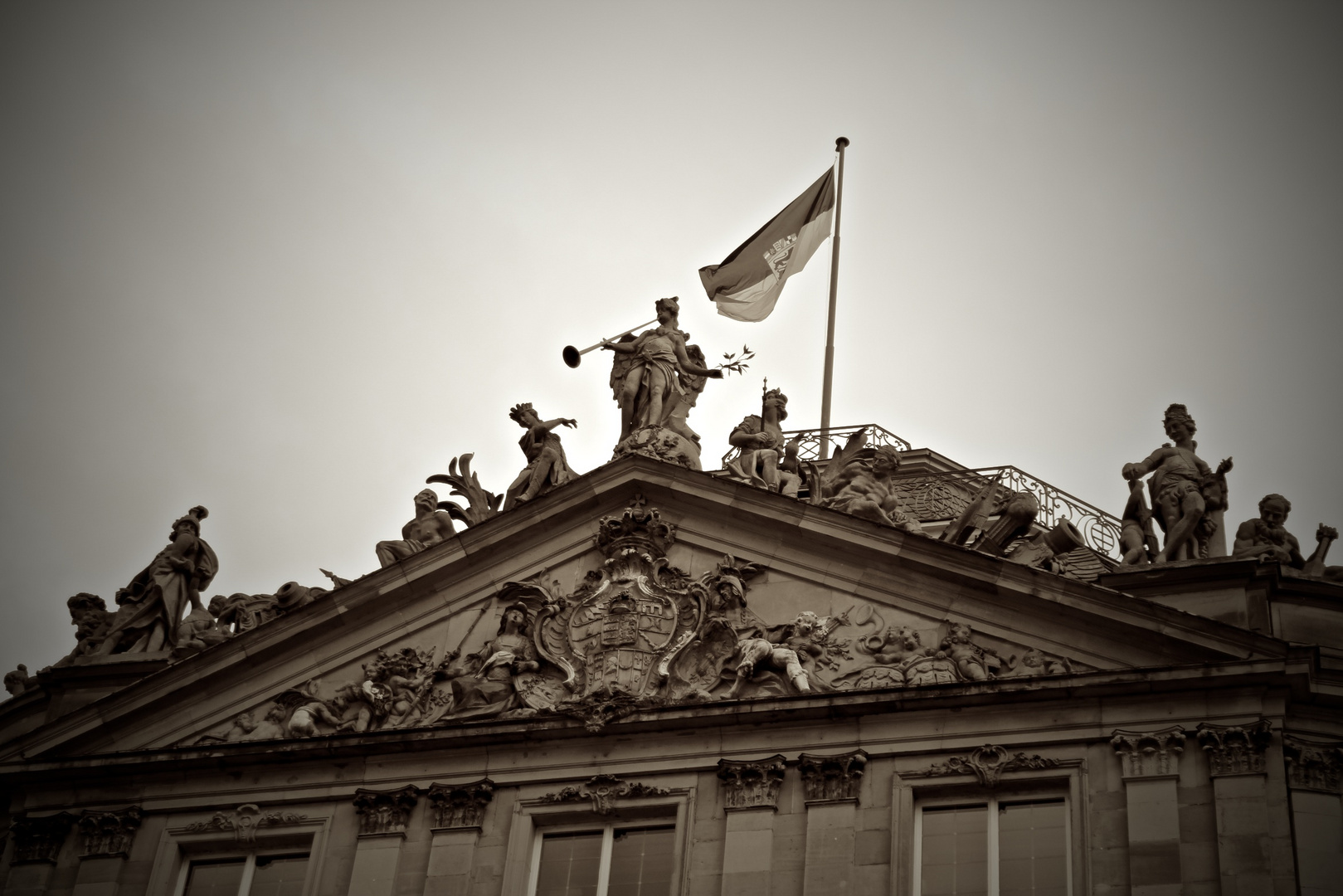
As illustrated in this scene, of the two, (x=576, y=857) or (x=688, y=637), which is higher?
(x=688, y=637)

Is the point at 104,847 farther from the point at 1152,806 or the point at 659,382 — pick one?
the point at 1152,806

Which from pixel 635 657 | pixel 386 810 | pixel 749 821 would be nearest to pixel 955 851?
pixel 749 821

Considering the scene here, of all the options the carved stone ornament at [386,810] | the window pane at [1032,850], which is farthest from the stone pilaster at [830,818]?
the carved stone ornament at [386,810]

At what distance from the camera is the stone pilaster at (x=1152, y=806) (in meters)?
21.2

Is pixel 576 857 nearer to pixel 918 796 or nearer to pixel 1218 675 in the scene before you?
pixel 918 796

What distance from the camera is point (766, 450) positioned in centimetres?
2655

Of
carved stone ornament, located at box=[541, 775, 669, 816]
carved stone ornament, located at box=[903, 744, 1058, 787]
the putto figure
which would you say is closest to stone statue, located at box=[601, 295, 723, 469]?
the putto figure

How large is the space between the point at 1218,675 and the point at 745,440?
6.85 m

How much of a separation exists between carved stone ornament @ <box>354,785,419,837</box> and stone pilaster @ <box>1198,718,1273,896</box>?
28.4 ft

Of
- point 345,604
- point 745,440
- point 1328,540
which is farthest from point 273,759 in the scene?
point 1328,540

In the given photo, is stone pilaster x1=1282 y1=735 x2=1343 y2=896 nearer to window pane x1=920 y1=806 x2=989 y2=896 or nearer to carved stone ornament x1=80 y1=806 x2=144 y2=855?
window pane x1=920 y1=806 x2=989 y2=896

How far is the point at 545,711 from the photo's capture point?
24.4 metres

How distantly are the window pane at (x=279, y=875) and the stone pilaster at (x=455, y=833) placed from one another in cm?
163

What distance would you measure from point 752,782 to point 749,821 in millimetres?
438
